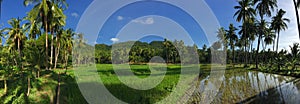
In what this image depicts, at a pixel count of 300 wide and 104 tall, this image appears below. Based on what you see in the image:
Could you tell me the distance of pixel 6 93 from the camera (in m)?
10.5

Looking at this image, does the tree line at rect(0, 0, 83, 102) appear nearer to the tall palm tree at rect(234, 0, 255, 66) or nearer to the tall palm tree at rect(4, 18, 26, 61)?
the tall palm tree at rect(4, 18, 26, 61)

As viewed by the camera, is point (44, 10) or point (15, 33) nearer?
point (44, 10)

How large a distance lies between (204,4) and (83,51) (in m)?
57.3

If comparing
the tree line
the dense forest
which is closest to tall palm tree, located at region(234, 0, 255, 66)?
the dense forest

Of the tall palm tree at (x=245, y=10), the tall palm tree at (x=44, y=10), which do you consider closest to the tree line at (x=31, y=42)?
the tall palm tree at (x=44, y=10)

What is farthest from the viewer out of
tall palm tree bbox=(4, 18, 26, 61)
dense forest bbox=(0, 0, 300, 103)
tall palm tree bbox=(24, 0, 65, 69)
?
tall palm tree bbox=(4, 18, 26, 61)

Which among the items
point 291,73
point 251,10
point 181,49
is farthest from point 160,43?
point 291,73

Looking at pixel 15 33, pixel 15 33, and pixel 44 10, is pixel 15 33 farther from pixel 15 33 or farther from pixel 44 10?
pixel 44 10

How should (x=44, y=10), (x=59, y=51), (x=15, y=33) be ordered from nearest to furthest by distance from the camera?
(x=44, y=10), (x=15, y=33), (x=59, y=51)

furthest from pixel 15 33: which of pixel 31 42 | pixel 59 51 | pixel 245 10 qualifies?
pixel 245 10

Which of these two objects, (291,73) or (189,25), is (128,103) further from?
(291,73)

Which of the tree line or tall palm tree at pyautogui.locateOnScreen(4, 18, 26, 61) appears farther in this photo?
tall palm tree at pyautogui.locateOnScreen(4, 18, 26, 61)

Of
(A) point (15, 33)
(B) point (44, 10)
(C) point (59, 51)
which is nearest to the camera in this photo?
(B) point (44, 10)

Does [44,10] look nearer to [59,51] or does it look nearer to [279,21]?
[59,51]
